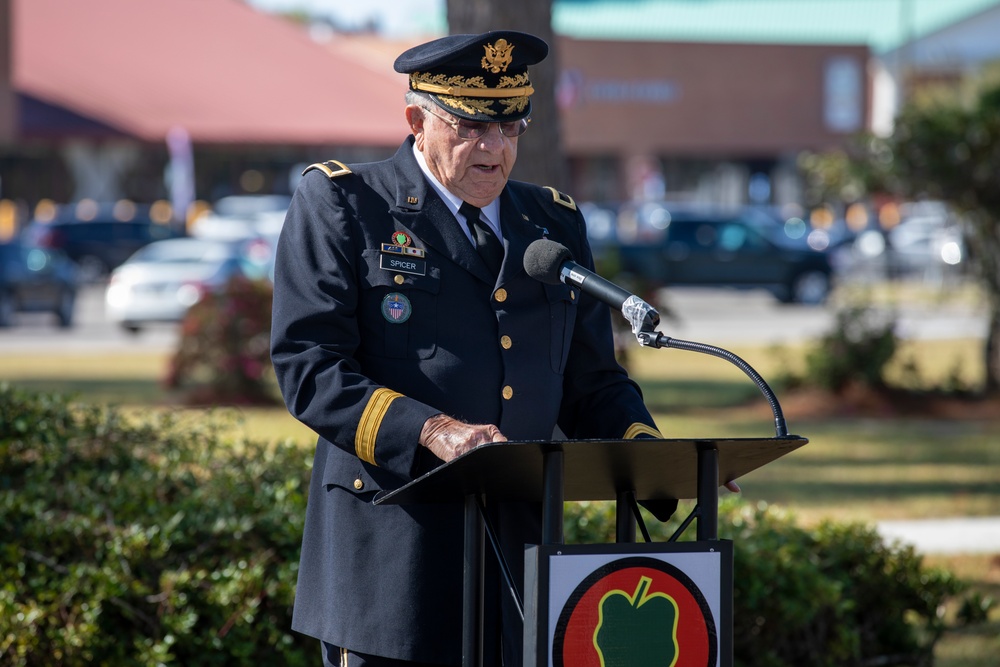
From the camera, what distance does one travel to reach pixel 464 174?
3.03m

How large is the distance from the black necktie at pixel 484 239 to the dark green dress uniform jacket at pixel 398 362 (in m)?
0.03

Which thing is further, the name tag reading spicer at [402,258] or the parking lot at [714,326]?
the parking lot at [714,326]

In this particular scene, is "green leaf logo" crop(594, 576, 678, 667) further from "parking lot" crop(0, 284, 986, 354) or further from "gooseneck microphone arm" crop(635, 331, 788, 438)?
"parking lot" crop(0, 284, 986, 354)

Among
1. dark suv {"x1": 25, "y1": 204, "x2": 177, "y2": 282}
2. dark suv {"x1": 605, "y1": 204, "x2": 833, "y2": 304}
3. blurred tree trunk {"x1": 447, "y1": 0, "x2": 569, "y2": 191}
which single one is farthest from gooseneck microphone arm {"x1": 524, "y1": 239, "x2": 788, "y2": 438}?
dark suv {"x1": 25, "y1": 204, "x2": 177, "y2": 282}

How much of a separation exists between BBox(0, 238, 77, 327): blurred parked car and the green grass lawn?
16.5ft

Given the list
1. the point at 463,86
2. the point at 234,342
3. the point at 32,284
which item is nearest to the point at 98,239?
the point at 32,284

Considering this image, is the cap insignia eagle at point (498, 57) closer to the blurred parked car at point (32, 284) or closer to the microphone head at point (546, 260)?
the microphone head at point (546, 260)

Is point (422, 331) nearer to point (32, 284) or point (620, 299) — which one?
point (620, 299)

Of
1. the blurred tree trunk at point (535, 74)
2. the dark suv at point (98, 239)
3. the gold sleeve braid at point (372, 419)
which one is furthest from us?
the dark suv at point (98, 239)

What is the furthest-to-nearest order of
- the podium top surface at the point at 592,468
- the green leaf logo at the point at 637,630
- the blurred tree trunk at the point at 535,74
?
the blurred tree trunk at the point at 535,74 → the green leaf logo at the point at 637,630 → the podium top surface at the point at 592,468

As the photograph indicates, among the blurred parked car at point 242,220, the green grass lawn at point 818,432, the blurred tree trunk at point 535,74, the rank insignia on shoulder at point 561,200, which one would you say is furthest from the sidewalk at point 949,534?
the blurred parked car at point 242,220

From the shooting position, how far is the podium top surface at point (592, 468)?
250cm

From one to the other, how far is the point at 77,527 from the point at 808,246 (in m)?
A: 25.2

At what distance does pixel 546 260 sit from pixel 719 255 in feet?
87.8
